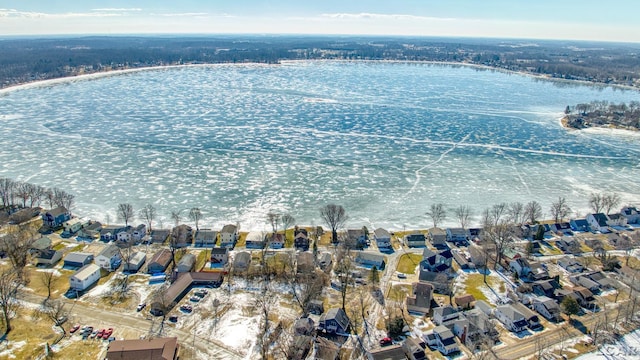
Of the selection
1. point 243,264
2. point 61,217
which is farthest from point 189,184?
point 243,264

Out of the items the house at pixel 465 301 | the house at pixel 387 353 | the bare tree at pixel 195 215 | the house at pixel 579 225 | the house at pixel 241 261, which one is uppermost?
the bare tree at pixel 195 215

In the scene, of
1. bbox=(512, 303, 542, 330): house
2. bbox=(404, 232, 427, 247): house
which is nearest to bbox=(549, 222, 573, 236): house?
bbox=(404, 232, 427, 247): house

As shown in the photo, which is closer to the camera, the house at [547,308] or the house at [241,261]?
the house at [547,308]

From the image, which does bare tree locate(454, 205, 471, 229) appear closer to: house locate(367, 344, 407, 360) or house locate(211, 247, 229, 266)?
house locate(367, 344, 407, 360)

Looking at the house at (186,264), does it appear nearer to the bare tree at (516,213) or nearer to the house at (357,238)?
the house at (357,238)

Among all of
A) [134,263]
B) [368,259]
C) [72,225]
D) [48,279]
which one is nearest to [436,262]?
[368,259]

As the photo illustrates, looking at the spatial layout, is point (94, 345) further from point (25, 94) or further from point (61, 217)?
point (25, 94)

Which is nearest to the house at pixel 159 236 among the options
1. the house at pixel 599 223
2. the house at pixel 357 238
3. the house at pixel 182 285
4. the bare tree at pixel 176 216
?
the bare tree at pixel 176 216
